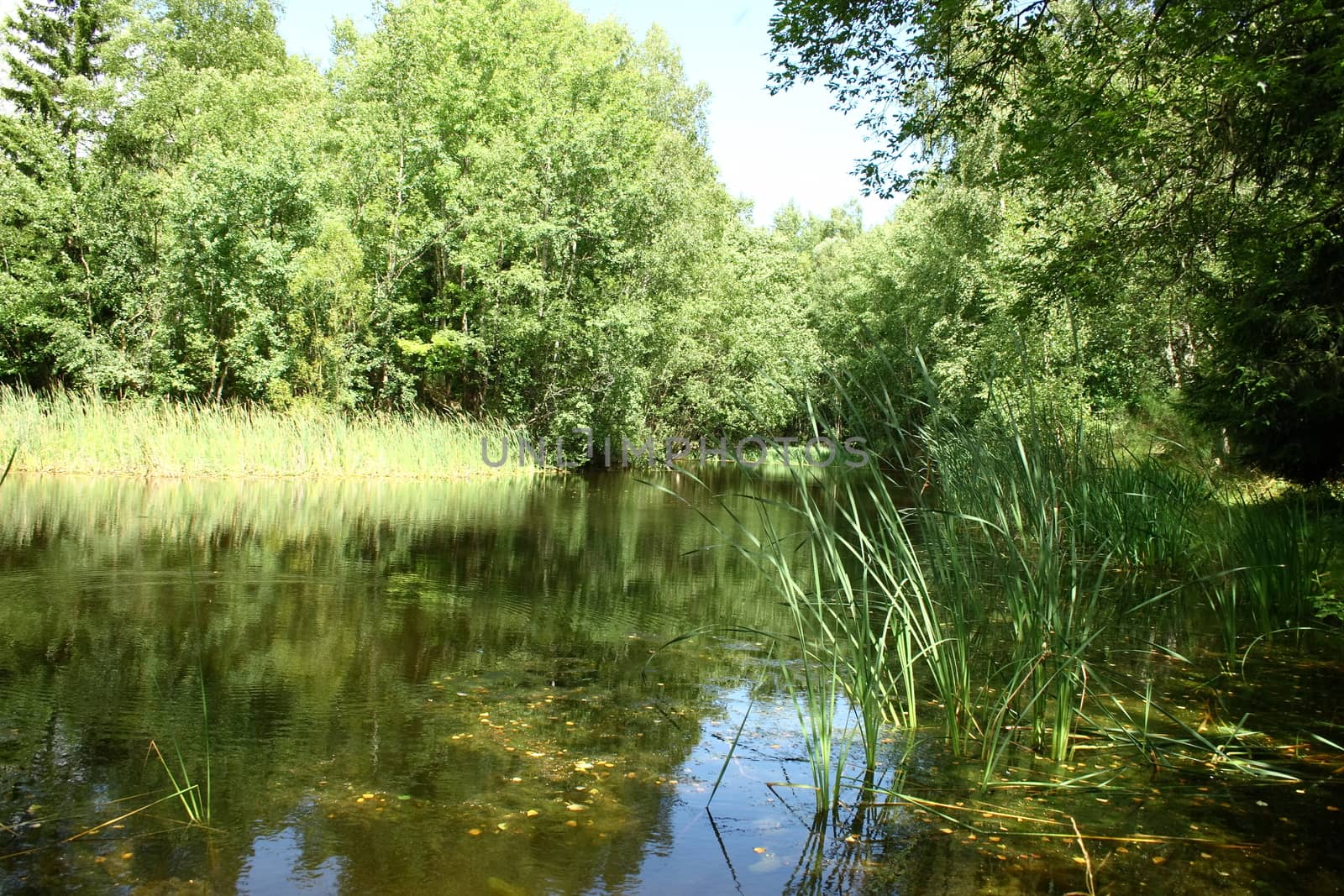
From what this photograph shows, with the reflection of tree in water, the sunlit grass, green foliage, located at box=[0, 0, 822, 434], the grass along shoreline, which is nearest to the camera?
the reflection of tree in water

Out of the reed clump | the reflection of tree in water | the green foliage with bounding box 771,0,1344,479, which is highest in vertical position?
the green foliage with bounding box 771,0,1344,479

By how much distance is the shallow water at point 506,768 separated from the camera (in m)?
2.79

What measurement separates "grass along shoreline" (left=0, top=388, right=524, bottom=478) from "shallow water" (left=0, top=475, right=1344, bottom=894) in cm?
863

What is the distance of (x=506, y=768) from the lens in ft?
11.6

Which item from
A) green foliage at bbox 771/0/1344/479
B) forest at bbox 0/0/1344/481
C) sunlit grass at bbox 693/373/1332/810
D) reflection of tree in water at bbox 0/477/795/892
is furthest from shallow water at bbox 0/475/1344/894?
forest at bbox 0/0/1344/481

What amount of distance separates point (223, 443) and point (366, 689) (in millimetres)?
12399

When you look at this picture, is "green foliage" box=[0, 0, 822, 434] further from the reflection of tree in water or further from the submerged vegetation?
the reflection of tree in water

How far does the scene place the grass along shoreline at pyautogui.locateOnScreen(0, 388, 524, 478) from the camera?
1466 cm

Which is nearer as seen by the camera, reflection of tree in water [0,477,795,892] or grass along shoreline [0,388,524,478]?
reflection of tree in water [0,477,795,892]

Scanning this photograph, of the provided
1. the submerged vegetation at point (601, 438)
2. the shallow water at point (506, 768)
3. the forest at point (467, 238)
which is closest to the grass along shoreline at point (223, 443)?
the submerged vegetation at point (601, 438)

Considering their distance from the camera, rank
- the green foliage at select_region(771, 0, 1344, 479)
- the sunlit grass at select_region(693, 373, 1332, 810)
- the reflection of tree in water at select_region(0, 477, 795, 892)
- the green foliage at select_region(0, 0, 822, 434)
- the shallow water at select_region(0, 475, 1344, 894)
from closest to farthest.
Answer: the shallow water at select_region(0, 475, 1344, 894) < the reflection of tree in water at select_region(0, 477, 795, 892) < the sunlit grass at select_region(693, 373, 1332, 810) < the green foliage at select_region(771, 0, 1344, 479) < the green foliage at select_region(0, 0, 822, 434)

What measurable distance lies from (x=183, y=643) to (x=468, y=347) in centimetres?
1746

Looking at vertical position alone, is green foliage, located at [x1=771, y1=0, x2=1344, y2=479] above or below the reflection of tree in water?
above

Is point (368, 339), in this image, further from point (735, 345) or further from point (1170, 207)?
point (1170, 207)
